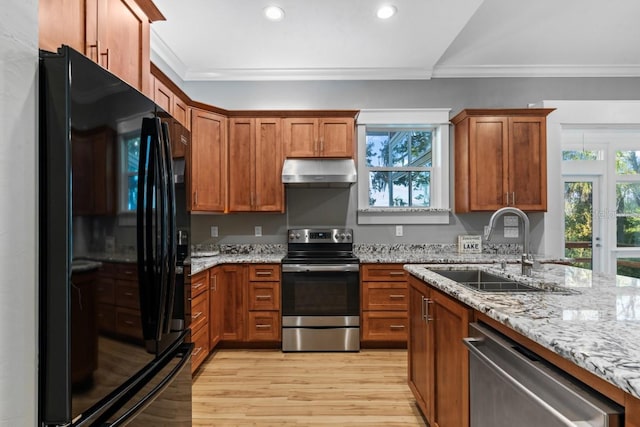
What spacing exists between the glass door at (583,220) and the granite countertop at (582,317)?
2.89m

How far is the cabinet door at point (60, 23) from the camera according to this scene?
1.21 meters

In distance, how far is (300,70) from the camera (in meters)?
3.87

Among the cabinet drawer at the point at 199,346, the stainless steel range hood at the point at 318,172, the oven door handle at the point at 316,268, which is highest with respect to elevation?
the stainless steel range hood at the point at 318,172

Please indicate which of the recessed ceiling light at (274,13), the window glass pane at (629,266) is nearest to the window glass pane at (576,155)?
the window glass pane at (629,266)

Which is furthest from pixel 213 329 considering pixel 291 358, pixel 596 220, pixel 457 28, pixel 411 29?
pixel 596 220

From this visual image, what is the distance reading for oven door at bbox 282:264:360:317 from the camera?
3.30 m

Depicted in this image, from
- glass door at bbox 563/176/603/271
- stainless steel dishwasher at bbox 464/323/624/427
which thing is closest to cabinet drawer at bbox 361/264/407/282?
stainless steel dishwasher at bbox 464/323/624/427

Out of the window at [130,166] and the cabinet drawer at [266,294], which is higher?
the window at [130,166]

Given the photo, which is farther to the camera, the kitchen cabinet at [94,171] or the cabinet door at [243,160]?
the cabinet door at [243,160]

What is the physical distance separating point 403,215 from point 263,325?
6.31ft

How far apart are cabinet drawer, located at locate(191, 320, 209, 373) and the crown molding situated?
141 inches

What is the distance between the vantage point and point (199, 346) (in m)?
2.86

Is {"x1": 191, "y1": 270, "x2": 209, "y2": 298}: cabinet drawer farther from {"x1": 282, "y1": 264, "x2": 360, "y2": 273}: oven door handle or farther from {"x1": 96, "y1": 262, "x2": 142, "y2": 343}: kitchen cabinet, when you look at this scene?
{"x1": 96, "y1": 262, "x2": 142, "y2": 343}: kitchen cabinet

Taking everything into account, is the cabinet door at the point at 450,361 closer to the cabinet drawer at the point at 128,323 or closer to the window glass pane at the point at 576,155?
the cabinet drawer at the point at 128,323
